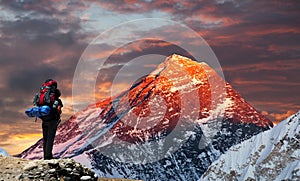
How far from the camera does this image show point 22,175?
834 inches

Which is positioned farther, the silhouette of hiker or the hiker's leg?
the hiker's leg

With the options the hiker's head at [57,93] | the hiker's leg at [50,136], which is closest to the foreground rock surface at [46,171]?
the hiker's leg at [50,136]

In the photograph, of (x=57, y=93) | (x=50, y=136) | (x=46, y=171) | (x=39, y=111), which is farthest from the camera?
(x=50, y=136)

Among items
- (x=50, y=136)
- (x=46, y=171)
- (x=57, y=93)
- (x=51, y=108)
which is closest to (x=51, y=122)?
(x=50, y=136)

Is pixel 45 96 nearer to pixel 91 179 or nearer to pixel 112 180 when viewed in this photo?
pixel 91 179

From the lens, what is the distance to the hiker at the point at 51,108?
23750mm

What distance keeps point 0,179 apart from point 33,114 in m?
3.74

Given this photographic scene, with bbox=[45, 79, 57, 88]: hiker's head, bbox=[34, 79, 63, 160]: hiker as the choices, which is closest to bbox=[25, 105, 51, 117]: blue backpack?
bbox=[34, 79, 63, 160]: hiker

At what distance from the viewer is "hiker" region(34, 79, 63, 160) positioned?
23750mm

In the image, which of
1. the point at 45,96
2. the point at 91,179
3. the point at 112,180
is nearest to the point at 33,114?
the point at 45,96

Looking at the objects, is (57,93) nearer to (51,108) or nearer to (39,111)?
(51,108)

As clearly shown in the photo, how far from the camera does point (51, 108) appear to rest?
78.0 feet

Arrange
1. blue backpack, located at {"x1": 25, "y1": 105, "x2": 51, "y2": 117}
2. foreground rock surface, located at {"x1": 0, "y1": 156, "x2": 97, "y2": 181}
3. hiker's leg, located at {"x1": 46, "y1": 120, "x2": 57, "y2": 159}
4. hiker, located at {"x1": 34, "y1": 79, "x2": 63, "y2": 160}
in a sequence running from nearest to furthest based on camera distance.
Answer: foreground rock surface, located at {"x1": 0, "y1": 156, "x2": 97, "y2": 181} → blue backpack, located at {"x1": 25, "y1": 105, "x2": 51, "y2": 117} → hiker, located at {"x1": 34, "y1": 79, "x2": 63, "y2": 160} → hiker's leg, located at {"x1": 46, "y1": 120, "x2": 57, "y2": 159}

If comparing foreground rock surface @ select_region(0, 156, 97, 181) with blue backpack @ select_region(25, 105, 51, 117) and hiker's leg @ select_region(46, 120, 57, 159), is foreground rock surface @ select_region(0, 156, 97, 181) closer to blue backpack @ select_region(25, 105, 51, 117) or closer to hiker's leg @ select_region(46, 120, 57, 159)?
hiker's leg @ select_region(46, 120, 57, 159)
